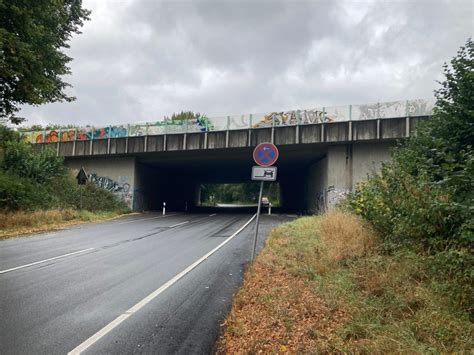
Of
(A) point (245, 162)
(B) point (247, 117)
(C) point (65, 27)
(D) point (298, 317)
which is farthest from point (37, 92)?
(A) point (245, 162)

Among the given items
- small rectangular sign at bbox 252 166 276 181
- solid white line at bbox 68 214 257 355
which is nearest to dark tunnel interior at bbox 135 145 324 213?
small rectangular sign at bbox 252 166 276 181

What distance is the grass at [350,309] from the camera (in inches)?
131

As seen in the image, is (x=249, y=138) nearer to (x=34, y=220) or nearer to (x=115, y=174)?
(x=115, y=174)

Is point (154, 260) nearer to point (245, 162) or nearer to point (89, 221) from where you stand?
point (89, 221)

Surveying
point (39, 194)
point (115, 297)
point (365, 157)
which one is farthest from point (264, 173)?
point (39, 194)

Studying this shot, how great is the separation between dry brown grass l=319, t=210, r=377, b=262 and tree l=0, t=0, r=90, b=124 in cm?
991

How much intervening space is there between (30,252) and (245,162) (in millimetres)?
23684

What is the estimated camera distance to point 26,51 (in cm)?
1020

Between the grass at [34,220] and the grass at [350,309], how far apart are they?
12.2 meters

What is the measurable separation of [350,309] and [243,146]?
20728 millimetres

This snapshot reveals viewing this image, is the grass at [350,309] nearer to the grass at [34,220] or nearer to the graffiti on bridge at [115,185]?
the grass at [34,220]

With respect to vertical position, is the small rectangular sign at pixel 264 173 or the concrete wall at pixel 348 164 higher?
the concrete wall at pixel 348 164

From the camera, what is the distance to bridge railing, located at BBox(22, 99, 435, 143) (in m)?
20.8

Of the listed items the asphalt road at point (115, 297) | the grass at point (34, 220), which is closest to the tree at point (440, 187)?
the asphalt road at point (115, 297)
